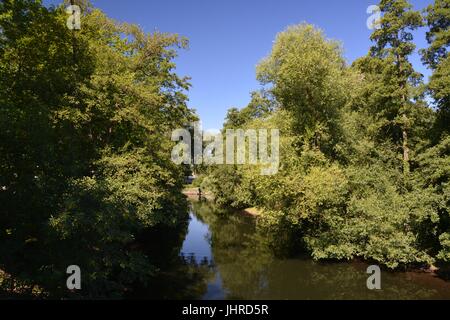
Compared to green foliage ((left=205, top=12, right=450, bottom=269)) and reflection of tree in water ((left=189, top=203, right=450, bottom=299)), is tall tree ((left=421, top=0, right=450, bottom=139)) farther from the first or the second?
reflection of tree in water ((left=189, top=203, right=450, bottom=299))

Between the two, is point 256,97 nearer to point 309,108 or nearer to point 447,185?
point 309,108

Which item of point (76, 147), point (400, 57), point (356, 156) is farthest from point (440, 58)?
point (76, 147)

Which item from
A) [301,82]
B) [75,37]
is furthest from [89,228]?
[301,82]

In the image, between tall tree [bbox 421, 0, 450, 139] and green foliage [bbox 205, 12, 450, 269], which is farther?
green foliage [bbox 205, 12, 450, 269]

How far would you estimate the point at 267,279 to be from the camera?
2233cm

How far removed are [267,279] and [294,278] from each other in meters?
1.61

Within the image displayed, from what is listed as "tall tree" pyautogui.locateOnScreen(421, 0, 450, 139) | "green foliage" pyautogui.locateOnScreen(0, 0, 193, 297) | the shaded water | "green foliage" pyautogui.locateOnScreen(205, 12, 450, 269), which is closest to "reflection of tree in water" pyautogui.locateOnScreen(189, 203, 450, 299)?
the shaded water

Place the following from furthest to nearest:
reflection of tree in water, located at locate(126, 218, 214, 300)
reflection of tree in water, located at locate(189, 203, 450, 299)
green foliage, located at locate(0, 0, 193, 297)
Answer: reflection of tree in water, located at locate(126, 218, 214, 300), reflection of tree in water, located at locate(189, 203, 450, 299), green foliage, located at locate(0, 0, 193, 297)

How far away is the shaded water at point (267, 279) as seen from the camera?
63.6 ft

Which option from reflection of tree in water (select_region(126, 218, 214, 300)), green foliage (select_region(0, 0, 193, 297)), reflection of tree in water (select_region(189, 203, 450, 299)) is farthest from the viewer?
reflection of tree in water (select_region(126, 218, 214, 300))

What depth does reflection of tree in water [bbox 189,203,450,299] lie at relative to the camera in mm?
19344

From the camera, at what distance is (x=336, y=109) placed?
27.7m

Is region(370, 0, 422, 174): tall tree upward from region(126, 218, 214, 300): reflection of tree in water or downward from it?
upward
